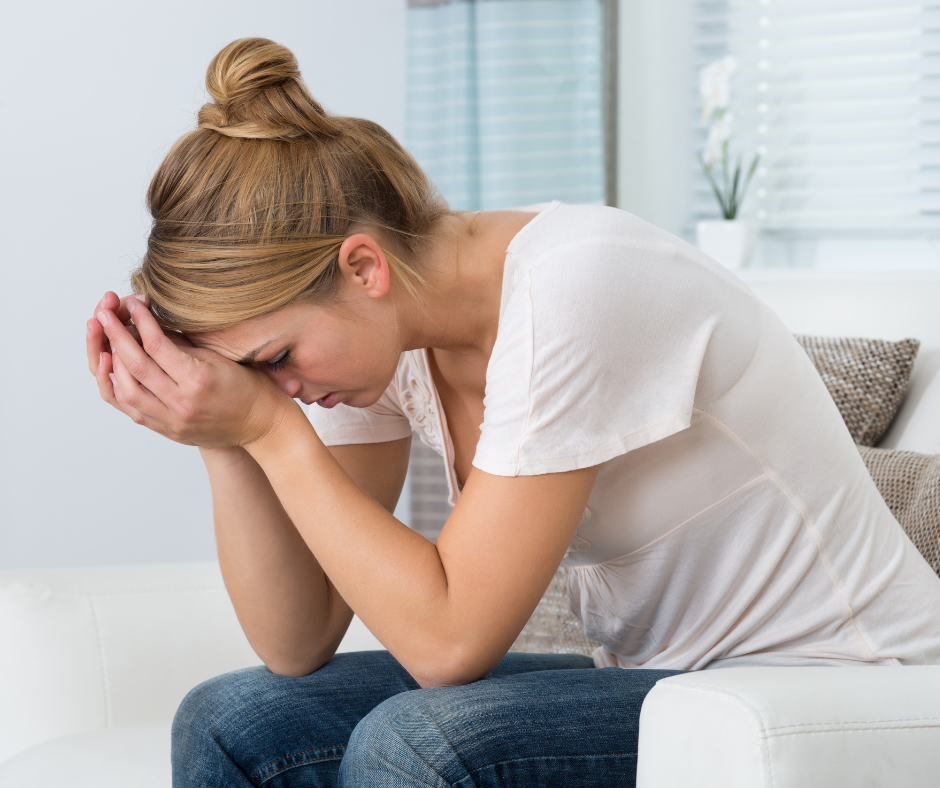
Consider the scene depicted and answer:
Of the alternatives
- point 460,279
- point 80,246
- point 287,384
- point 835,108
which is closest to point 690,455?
point 460,279

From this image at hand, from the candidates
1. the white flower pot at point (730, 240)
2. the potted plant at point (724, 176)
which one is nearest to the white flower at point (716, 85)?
the potted plant at point (724, 176)

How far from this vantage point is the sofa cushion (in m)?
0.91

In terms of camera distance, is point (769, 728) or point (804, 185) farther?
point (804, 185)

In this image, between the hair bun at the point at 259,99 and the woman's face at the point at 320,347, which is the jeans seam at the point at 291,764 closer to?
the woman's face at the point at 320,347

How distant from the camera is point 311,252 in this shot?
78 centimetres

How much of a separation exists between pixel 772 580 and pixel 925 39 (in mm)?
1894

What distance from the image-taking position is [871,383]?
1.25 m

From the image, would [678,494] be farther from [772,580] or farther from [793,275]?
[793,275]

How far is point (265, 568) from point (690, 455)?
432 millimetres

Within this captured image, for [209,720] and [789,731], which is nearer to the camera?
[789,731]

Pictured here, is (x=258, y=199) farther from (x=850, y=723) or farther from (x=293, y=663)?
(x=850, y=723)

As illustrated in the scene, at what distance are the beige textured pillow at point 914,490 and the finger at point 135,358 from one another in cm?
82

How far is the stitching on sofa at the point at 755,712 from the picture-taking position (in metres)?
0.55

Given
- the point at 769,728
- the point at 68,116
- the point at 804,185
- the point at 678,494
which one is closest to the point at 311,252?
the point at 678,494
